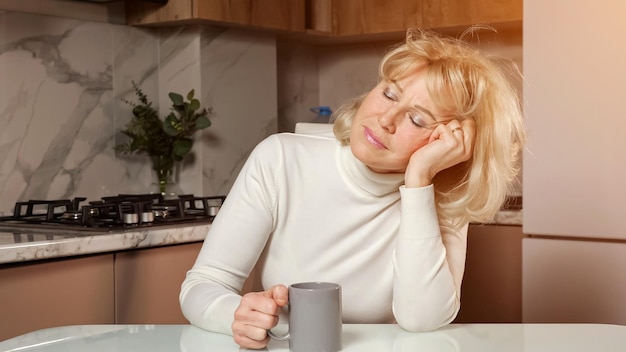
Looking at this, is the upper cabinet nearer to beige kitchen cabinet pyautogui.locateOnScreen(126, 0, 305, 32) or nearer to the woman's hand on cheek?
beige kitchen cabinet pyautogui.locateOnScreen(126, 0, 305, 32)

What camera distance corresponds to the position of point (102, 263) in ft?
7.00

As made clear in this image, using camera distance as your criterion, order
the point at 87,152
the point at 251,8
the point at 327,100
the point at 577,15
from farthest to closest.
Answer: the point at 327,100 < the point at 251,8 < the point at 87,152 < the point at 577,15

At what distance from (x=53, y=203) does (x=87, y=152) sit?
395 millimetres

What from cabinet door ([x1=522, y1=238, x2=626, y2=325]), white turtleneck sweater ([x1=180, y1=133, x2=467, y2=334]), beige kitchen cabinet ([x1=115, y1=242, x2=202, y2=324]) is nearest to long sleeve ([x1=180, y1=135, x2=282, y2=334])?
white turtleneck sweater ([x1=180, y1=133, x2=467, y2=334])

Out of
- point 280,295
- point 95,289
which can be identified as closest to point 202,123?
point 95,289

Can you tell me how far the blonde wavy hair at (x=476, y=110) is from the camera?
59.9 inches

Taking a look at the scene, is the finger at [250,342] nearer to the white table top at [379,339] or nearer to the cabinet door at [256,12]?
the white table top at [379,339]

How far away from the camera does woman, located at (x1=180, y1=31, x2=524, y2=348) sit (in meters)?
1.46

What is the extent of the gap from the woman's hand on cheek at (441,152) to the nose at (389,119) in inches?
2.7

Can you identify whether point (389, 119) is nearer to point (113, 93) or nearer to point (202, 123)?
point (202, 123)

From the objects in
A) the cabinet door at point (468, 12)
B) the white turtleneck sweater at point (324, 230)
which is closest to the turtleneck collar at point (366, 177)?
the white turtleneck sweater at point (324, 230)

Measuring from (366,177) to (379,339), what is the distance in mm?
412

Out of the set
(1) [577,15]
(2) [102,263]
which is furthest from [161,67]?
(1) [577,15]

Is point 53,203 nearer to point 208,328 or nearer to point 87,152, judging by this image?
point 87,152
